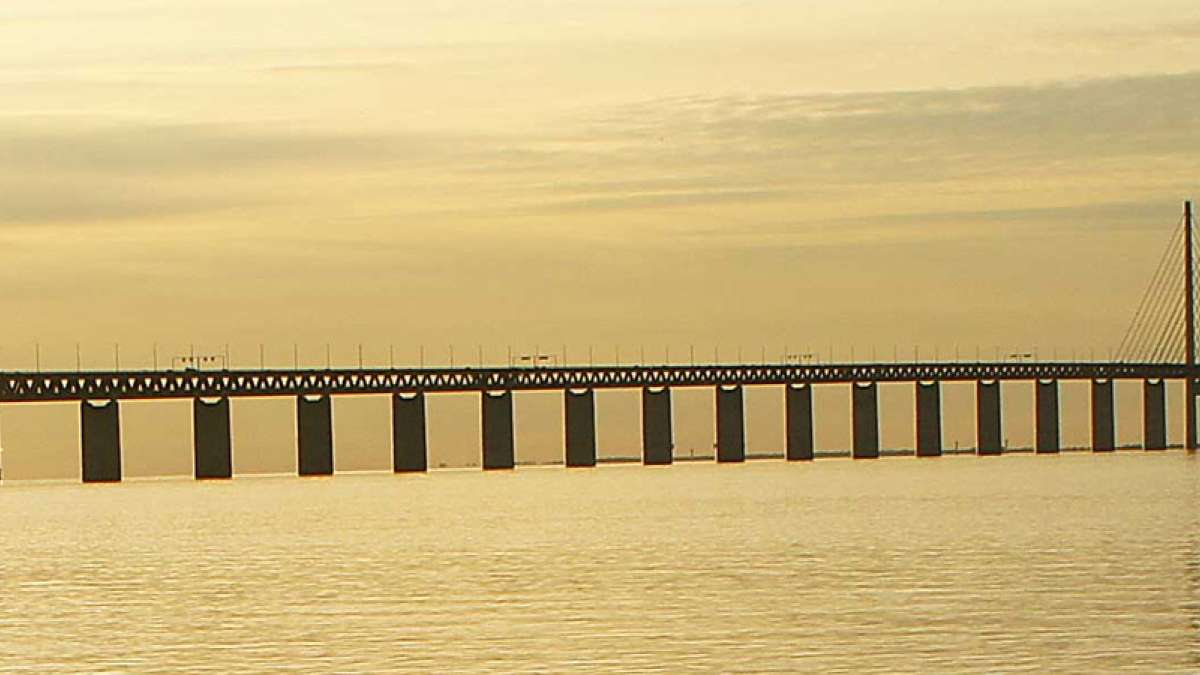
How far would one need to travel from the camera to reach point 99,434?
19475 cm

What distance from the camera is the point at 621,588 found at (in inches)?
2852

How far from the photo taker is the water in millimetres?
54875

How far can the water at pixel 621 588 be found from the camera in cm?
5488

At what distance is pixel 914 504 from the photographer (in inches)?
5221

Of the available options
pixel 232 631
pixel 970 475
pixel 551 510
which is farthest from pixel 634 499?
pixel 232 631

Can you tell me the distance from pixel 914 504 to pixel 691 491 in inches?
1315

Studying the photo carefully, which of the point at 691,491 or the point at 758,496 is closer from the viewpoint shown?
the point at 758,496

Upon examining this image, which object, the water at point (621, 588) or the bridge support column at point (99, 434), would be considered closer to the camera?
the water at point (621, 588)

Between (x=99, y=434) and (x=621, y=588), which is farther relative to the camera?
(x=99, y=434)

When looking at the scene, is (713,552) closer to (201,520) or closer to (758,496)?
(201,520)

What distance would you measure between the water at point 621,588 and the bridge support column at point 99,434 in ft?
189

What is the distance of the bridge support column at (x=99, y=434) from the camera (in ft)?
636

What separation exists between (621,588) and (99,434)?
12729 centimetres

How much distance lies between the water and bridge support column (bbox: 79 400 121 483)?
57.5m
